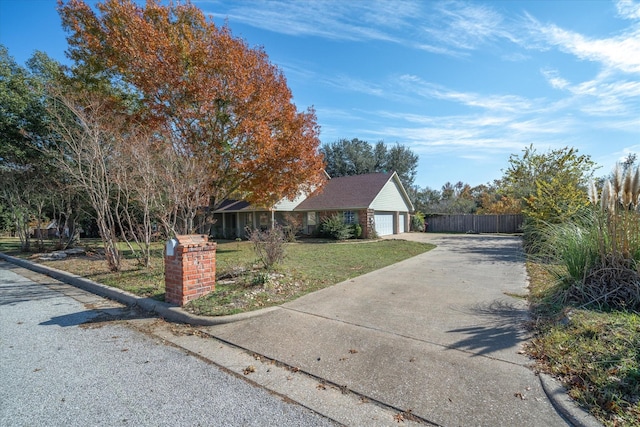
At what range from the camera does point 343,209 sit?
21.5 m

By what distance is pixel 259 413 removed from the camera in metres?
2.61

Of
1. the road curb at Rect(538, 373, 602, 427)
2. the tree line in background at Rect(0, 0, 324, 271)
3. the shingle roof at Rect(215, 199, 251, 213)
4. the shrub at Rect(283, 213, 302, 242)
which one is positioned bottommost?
the road curb at Rect(538, 373, 602, 427)

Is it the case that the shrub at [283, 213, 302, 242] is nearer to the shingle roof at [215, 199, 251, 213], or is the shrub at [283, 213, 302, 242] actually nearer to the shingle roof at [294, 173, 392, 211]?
the shingle roof at [294, 173, 392, 211]

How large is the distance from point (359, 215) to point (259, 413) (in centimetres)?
1915

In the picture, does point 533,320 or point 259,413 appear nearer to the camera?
point 259,413

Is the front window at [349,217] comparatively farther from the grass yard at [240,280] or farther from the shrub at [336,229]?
the grass yard at [240,280]

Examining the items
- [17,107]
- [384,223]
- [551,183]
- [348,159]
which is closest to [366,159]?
[348,159]

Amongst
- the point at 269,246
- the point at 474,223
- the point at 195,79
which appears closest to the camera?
the point at 269,246

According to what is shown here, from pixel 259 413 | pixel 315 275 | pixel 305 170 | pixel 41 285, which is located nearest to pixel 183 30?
pixel 305 170

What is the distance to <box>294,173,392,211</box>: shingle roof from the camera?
21392 mm

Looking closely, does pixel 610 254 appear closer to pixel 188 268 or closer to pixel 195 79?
pixel 188 268

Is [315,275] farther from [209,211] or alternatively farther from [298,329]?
[209,211]

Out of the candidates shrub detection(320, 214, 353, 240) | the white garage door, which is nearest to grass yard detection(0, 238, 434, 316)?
shrub detection(320, 214, 353, 240)

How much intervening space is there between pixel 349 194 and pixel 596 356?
19.9 meters
